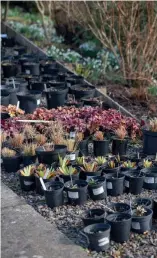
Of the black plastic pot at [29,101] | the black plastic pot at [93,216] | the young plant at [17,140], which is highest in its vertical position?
the black plastic pot at [29,101]

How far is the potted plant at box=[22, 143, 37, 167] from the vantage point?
18.7 feet

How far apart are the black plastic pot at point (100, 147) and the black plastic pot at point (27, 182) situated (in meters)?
1.15

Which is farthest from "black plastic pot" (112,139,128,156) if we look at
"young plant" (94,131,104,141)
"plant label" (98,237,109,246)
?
"plant label" (98,237,109,246)

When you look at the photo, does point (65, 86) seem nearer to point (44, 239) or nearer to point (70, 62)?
point (70, 62)

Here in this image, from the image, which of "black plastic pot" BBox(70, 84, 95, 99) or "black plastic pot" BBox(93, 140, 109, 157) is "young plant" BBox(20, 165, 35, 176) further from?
"black plastic pot" BBox(70, 84, 95, 99)

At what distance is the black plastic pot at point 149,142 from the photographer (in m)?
6.06

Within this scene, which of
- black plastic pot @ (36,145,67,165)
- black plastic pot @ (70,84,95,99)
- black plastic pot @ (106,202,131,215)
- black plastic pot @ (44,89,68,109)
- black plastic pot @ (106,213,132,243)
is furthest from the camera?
black plastic pot @ (70,84,95,99)

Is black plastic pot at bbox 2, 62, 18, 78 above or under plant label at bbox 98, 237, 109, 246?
above

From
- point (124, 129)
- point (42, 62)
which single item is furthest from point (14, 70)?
point (124, 129)

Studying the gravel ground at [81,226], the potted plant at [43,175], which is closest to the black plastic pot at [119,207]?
the gravel ground at [81,226]

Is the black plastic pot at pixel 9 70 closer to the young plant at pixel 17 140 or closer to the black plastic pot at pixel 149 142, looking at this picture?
the young plant at pixel 17 140

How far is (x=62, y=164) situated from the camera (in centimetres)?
529

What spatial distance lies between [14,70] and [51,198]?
486 cm

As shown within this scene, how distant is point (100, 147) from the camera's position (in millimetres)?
6059
